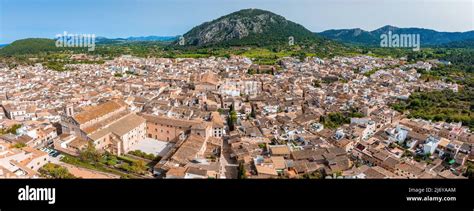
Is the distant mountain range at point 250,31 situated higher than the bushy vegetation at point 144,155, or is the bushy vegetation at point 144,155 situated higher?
the distant mountain range at point 250,31

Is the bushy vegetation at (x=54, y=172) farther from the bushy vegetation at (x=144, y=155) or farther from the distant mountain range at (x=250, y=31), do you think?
the distant mountain range at (x=250, y=31)

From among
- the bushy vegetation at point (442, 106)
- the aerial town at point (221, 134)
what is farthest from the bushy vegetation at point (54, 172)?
the bushy vegetation at point (442, 106)

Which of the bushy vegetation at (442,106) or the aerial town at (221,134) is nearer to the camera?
the aerial town at (221,134)

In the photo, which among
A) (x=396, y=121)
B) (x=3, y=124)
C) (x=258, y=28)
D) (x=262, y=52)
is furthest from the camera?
(x=258, y=28)

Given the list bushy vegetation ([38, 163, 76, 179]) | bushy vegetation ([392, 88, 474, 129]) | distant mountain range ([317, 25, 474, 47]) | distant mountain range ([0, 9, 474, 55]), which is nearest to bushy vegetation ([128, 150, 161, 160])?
bushy vegetation ([38, 163, 76, 179])

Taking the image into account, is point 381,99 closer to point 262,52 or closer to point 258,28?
point 262,52

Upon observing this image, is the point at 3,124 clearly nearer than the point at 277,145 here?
No

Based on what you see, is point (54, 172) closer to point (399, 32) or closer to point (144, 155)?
point (144, 155)
